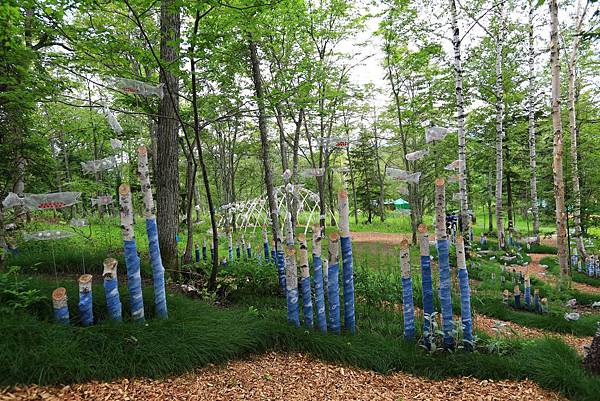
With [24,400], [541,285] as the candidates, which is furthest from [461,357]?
[541,285]

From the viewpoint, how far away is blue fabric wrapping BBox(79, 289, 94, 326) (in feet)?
9.16

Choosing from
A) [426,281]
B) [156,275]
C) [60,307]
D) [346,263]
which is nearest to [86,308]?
[60,307]

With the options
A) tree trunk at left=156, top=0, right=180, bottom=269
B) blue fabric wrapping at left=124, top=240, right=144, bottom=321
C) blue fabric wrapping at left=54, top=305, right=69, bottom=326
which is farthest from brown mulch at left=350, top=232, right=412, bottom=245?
blue fabric wrapping at left=54, top=305, right=69, bottom=326

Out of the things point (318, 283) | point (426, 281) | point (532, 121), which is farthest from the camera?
point (532, 121)

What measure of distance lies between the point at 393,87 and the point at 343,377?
10.6 meters

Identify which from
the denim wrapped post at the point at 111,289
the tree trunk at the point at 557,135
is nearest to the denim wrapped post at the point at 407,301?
the denim wrapped post at the point at 111,289

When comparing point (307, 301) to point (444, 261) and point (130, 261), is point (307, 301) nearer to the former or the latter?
point (444, 261)

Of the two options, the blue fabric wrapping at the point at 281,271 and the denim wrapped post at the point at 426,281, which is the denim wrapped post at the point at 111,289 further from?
the denim wrapped post at the point at 426,281

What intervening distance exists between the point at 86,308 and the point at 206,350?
109 cm

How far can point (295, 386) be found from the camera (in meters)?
2.76

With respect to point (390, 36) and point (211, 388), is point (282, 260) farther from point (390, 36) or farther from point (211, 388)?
point (390, 36)

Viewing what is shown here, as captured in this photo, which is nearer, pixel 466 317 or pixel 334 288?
pixel 466 317

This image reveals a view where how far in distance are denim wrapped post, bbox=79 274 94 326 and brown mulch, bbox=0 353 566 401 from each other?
2.13ft

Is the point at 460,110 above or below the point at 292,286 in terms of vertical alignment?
above
